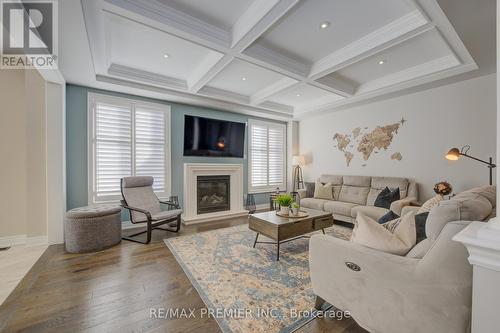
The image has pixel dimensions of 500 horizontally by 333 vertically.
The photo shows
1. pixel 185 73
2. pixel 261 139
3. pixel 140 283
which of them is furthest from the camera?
pixel 261 139

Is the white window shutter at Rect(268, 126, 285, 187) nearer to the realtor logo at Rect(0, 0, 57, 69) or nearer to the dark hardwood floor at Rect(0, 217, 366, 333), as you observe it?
the dark hardwood floor at Rect(0, 217, 366, 333)

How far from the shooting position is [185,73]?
375 centimetres

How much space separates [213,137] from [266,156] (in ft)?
5.75

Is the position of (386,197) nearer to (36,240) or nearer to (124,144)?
(124,144)

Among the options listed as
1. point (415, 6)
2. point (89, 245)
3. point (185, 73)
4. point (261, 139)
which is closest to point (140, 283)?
point (89, 245)

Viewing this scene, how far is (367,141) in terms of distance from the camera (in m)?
4.77

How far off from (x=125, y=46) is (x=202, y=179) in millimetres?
2808

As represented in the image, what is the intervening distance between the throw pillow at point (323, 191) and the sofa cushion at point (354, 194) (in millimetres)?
230

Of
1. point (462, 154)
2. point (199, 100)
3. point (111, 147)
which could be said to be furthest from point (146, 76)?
point (462, 154)

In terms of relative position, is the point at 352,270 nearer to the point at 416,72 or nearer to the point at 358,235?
the point at 358,235

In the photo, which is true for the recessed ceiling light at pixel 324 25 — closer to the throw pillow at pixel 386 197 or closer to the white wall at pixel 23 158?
the throw pillow at pixel 386 197

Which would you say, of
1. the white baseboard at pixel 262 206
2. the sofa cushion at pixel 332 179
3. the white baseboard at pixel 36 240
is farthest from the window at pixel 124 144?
the sofa cushion at pixel 332 179

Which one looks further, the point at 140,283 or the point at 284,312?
the point at 140,283

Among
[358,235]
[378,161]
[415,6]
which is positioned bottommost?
[358,235]
